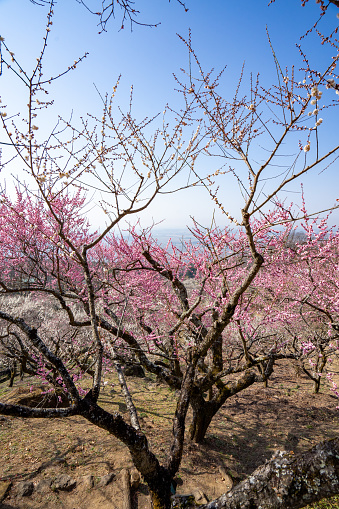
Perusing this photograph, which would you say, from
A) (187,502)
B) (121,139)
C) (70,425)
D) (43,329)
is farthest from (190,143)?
(43,329)

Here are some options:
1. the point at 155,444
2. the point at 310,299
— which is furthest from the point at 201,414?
the point at 310,299

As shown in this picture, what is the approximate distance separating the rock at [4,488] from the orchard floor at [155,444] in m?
0.07

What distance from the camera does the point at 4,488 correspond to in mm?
4309

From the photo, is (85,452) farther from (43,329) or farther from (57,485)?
(43,329)

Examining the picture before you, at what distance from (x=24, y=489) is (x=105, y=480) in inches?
54.6

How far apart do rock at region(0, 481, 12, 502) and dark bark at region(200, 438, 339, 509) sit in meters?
4.03

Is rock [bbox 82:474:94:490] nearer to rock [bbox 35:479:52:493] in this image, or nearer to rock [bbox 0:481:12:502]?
rock [bbox 35:479:52:493]

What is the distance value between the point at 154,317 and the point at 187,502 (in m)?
7.77

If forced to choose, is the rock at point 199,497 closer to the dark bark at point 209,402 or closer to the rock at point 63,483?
the dark bark at point 209,402

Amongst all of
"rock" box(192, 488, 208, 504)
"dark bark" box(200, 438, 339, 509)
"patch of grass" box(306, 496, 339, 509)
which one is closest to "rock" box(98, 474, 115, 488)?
"rock" box(192, 488, 208, 504)

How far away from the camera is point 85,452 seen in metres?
5.37

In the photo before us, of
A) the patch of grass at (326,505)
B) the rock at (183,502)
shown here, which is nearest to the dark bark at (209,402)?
the rock at (183,502)

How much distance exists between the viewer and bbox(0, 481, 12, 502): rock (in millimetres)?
4183

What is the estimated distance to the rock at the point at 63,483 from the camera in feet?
14.3
